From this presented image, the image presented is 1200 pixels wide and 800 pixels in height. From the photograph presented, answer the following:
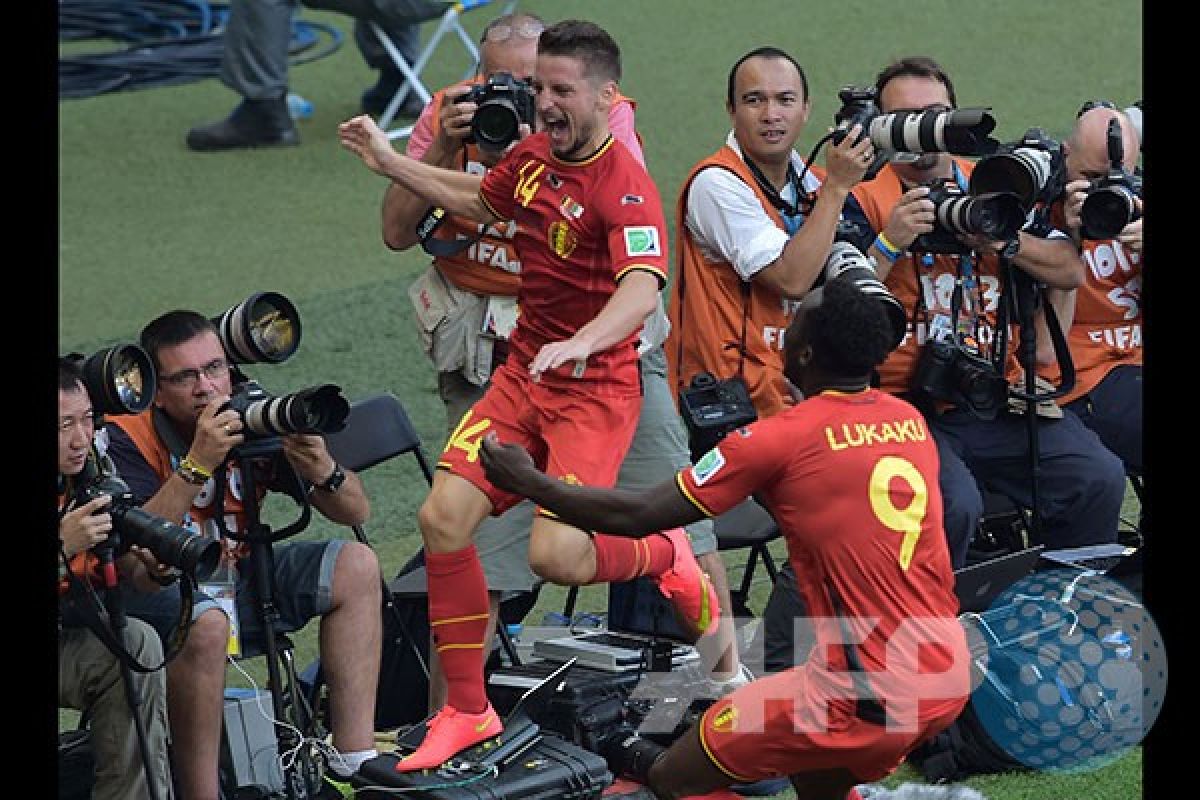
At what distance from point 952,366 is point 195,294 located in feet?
14.7

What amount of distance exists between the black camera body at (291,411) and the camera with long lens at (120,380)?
0.73 feet

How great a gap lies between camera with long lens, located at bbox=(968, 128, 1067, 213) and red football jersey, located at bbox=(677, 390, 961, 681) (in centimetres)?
160

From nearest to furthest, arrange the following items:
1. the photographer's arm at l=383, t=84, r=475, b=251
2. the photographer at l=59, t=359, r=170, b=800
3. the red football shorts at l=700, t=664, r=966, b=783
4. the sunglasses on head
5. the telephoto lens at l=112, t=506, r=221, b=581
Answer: the red football shorts at l=700, t=664, r=966, b=783 → the telephoto lens at l=112, t=506, r=221, b=581 → the photographer at l=59, t=359, r=170, b=800 → the photographer's arm at l=383, t=84, r=475, b=251 → the sunglasses on head

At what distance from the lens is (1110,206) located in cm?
643

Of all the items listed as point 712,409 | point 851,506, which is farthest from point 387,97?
point 851,506

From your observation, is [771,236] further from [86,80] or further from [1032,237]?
[86,80]

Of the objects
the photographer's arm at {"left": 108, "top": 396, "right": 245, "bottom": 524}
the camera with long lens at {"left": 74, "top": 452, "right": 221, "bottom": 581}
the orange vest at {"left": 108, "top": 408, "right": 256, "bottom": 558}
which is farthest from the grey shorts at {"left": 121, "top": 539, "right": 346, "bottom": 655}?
the camera with long lens at {"left": 74, "top": 452, "right": 221, "bottom": 581}

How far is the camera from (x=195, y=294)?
32.1 feet

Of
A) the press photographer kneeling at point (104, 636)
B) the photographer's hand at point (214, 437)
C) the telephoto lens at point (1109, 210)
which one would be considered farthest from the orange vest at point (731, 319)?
the press photographer kneeling at point (104, 636)

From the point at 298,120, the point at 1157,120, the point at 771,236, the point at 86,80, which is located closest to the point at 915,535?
the point at 771,236

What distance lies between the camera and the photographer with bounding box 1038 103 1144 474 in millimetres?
6777

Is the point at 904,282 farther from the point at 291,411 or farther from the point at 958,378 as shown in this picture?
the point at 291,411

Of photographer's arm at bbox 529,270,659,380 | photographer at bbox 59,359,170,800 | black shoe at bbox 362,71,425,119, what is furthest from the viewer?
black shoe at bbox 362,71,425,119

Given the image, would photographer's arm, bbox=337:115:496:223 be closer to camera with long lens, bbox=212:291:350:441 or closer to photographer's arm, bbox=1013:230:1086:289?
camera with long lens, bbox=212:291:350:441
